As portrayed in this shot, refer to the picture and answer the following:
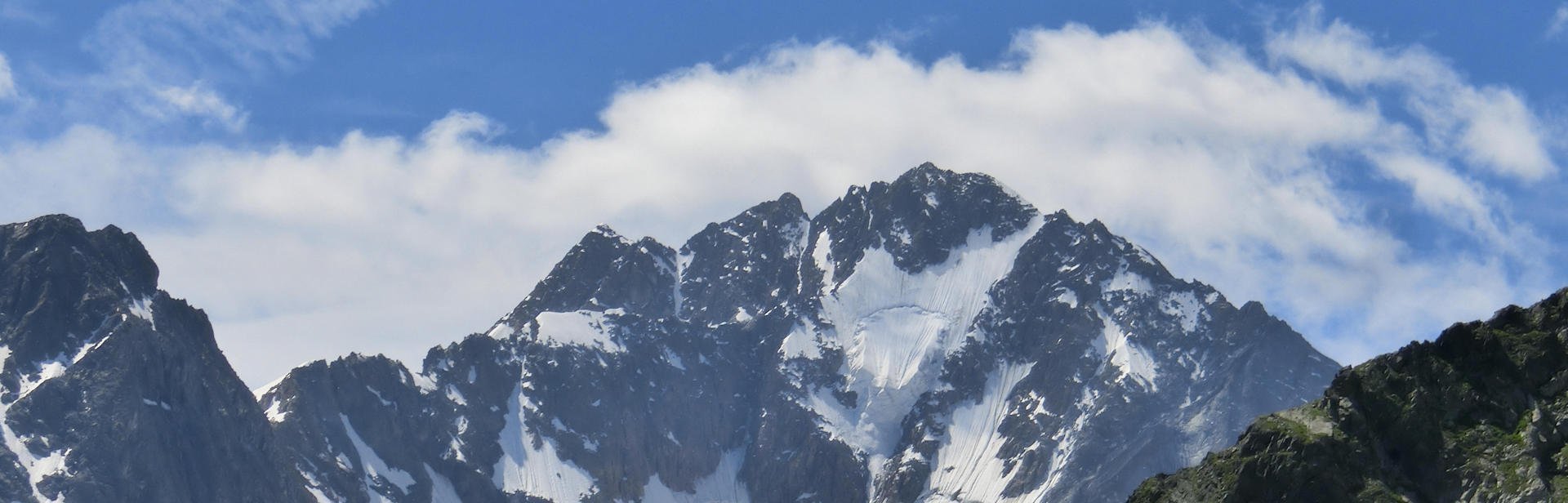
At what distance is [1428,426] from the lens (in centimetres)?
13425

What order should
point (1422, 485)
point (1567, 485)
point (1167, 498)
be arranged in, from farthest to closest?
1. point (1167, 498)
2. point (1422, 485)
3. point (1567, 485)

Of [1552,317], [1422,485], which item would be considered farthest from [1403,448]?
[1552,317]

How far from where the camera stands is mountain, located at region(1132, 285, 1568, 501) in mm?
130250

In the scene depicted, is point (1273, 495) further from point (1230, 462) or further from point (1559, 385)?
point (1559, 385)

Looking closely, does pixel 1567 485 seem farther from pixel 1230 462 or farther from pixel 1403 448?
pixel 1230 462

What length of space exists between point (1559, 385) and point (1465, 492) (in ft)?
27.9

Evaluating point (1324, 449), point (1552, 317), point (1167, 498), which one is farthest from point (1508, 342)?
point (1167, 498)

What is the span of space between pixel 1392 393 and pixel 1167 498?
1555 cm

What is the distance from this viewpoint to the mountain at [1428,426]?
130 metres

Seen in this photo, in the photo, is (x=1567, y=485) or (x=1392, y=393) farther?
(x=1392, y=393)

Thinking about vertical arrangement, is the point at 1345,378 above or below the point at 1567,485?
above

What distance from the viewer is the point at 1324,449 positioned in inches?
5261

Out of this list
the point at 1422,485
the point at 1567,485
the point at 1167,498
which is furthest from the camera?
the point at 1167,498

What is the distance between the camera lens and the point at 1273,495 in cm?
13425
